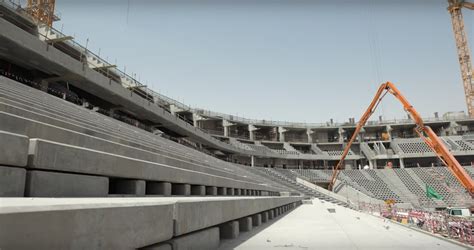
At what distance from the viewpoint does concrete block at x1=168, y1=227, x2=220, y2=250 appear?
2.74m

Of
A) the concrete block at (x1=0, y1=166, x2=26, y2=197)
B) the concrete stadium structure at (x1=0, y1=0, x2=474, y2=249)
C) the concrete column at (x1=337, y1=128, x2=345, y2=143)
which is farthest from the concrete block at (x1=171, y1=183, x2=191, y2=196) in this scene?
the concrete column at (x1=337, y1=128, x2=345, y2=143)

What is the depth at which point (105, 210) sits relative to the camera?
5.59 ft

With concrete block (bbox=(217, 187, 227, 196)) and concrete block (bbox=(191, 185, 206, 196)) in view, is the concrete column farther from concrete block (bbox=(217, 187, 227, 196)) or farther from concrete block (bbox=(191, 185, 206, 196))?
concrete block (bbox=(191, 185, 206, 196))

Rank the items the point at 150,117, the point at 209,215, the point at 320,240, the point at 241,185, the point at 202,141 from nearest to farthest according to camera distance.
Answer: the point at 209,215
the point at 320,240
the point at 241,185
the point at 150,117
the point at 202,141

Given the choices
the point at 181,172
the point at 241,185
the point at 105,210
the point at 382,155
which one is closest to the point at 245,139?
the point at 382,155

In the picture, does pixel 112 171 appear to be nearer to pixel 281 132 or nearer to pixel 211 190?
pixel 211 190

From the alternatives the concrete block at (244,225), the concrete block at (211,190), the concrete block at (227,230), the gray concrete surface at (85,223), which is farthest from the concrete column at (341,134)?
the gray concrete surface at (85,223)

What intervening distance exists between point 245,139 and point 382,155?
2592cm

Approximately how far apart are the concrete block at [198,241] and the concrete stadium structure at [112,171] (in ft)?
0.05

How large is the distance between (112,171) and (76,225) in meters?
2.03

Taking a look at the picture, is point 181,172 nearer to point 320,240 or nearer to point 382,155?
point 320,240

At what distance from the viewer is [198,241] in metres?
3.30

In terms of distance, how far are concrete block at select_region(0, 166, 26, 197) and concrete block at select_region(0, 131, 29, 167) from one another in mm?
61

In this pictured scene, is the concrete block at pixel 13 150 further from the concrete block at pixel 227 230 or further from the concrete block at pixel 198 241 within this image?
the concrete block at pixel 227 230
